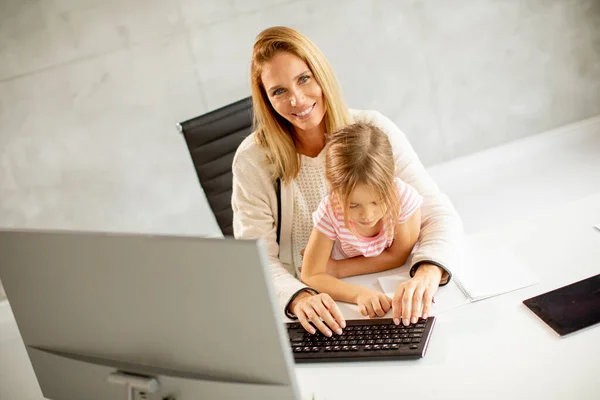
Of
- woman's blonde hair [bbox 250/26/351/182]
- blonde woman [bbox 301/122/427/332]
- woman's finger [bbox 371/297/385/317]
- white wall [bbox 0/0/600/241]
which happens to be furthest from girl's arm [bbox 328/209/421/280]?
white wall [bbox 0/0/600/241]

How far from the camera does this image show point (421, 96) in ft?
11.6

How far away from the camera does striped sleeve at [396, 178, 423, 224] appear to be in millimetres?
1762

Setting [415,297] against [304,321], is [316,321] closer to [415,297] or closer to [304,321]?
[304,321]

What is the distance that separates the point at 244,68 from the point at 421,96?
2.92 feet

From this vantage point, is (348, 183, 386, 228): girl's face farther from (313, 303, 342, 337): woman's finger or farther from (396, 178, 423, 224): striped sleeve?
(313, 303, 342, 337): woman's finger

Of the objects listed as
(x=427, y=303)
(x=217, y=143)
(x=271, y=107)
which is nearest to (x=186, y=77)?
(x=217, y=143)

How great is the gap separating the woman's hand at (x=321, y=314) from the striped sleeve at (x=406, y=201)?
0.98 ft

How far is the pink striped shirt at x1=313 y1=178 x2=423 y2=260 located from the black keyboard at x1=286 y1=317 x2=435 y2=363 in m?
0.27

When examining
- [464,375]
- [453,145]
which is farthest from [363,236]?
[453,145]

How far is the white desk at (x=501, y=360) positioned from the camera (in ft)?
4.09

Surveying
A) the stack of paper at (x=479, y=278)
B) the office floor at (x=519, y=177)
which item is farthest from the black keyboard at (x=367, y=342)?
the office floor at (x=519, y=177)

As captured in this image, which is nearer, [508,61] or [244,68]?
[244,68]

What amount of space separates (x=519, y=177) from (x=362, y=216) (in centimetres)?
211

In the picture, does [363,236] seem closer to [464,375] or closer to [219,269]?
[464,375]
